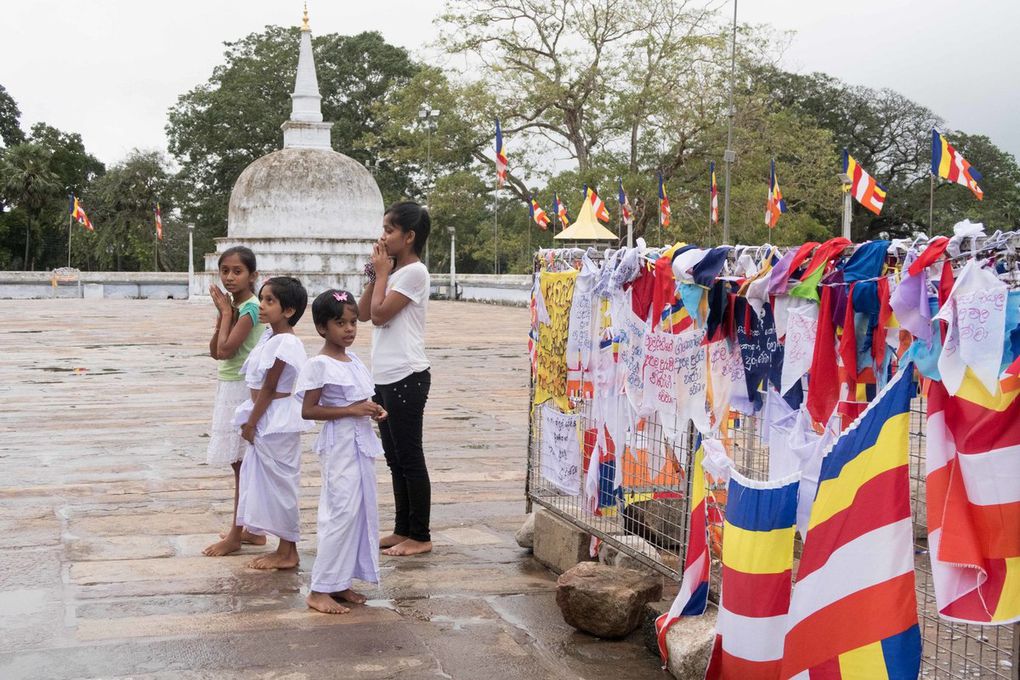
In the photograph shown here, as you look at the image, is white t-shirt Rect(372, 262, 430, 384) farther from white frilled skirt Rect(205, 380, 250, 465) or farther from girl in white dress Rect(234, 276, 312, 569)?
white frilled skirt Rect(205, 380, 250, 465)

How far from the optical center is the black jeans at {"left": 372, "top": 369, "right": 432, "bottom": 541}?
16.9ft

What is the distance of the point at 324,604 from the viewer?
14.5ft

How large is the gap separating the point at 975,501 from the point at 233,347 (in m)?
3.71

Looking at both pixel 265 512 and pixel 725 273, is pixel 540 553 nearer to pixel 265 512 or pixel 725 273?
pixel 265 512

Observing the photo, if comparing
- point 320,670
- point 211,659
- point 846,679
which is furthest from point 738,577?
point 211,659

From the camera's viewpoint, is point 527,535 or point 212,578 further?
point 527,535

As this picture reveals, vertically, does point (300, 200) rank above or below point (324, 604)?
above

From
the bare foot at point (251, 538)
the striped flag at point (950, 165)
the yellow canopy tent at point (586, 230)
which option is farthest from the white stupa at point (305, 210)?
the bare foot at point (251, 538)

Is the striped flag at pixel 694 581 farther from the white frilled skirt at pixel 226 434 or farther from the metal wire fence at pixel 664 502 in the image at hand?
the white frilled skirt at pixel 226 434

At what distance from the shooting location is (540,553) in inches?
206

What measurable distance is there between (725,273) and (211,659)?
2236 mm

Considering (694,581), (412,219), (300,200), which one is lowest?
(694,581)

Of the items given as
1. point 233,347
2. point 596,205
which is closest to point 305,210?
point 596,205

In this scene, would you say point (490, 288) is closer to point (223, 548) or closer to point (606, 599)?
point (223, 548)
